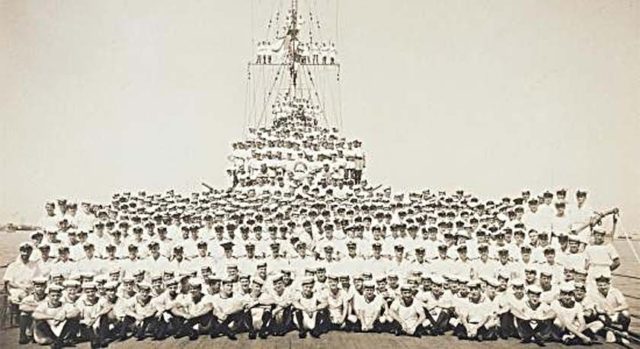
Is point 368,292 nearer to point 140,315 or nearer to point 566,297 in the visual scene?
point 566,297

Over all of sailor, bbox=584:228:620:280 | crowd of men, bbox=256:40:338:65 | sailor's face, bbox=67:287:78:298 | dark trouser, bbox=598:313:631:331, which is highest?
crowd of men, bbox=256:40:338:65

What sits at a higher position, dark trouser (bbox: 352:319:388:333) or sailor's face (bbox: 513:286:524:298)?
sailor's face (bbox: 513:286:524:298)

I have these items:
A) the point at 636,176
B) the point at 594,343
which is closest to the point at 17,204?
the point at 594,343

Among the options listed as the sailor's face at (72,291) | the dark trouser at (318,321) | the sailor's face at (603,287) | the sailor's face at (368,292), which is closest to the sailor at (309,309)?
the dark trouser at (318,321)

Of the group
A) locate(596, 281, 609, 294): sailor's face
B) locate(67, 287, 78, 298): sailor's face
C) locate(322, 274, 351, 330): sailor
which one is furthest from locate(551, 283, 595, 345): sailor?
locate(67, 287, 78, 298): sailor's face

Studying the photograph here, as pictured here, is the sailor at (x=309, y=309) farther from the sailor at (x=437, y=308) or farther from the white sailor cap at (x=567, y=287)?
the white sailor cap at (x=567, y=287)

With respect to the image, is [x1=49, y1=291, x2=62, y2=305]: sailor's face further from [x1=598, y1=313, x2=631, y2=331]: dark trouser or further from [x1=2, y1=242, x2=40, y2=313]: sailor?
[x1=598, y1=313, x2=631, y2=331]: dark trouser
